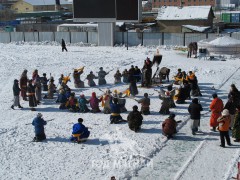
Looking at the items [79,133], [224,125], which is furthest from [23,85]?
[224,125]

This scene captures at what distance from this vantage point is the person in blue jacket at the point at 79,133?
13391 mm

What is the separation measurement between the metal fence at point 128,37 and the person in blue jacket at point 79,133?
25066 mm

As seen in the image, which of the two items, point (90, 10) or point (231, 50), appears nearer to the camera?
point (231, 50)

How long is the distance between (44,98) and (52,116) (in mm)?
3068

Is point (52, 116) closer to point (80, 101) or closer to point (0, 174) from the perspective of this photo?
point (80, 101)

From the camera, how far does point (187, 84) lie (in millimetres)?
18406

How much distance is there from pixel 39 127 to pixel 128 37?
27537 millimetres

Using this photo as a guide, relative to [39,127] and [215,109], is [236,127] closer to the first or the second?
[215,109]

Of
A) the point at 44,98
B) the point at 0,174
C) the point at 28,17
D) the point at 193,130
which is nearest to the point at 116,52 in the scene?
the point at 44,98

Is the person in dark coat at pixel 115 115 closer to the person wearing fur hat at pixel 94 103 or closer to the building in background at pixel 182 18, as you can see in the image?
the person wearing fur hat at pixel 94 103

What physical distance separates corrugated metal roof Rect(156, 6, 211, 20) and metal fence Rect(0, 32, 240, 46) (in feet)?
37.2

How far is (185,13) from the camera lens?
50094 mm

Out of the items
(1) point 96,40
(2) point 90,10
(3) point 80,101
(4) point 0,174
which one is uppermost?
(2) point 90,10

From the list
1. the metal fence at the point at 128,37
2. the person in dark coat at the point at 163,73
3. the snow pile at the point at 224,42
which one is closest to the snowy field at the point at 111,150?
the person in dark coat at the point at 163,73
